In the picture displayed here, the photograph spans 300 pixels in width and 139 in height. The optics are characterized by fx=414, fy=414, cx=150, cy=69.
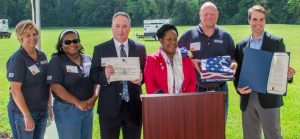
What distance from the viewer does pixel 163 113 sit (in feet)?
12.9

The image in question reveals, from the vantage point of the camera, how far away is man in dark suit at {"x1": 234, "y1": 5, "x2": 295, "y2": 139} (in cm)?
526

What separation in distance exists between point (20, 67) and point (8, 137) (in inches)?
124

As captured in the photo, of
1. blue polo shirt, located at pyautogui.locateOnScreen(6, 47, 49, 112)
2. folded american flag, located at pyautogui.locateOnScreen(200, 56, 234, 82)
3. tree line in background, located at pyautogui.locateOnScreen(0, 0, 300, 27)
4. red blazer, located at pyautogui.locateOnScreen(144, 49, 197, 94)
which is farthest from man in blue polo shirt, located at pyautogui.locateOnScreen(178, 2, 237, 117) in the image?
tree line in background, located at pyautogui.locateOnScreen(0, 0, 300, 27)

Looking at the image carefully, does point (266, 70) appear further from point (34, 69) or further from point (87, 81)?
point (34, 69)

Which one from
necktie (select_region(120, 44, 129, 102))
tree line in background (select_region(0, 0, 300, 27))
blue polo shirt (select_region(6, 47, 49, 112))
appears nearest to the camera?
blue polo shirt (select_region(6, 47, 49, 112))

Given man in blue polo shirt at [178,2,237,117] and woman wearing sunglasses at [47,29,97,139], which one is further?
man in blue polo shirt at [178,2,237,117]

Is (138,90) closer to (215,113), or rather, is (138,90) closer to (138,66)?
(138,66)

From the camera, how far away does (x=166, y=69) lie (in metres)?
4.51

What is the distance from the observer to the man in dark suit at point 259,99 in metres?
5.26

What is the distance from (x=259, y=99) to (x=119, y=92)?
188 cm

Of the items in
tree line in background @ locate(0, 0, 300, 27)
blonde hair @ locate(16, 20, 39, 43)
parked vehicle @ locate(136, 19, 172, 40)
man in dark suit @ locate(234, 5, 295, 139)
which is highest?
tree line in background @ locate(0, 0, 300, 27)

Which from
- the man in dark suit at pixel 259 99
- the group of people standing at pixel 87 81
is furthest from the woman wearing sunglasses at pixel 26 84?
the man in dark suit at pixel 259 99

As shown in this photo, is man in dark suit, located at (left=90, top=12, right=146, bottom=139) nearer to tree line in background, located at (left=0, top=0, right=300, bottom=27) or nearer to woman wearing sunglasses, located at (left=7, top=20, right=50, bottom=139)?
woman wearing sunglasses, located at (left=7, top=20, right=50, bottom=139)

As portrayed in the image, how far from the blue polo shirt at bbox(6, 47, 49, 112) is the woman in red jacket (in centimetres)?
126
